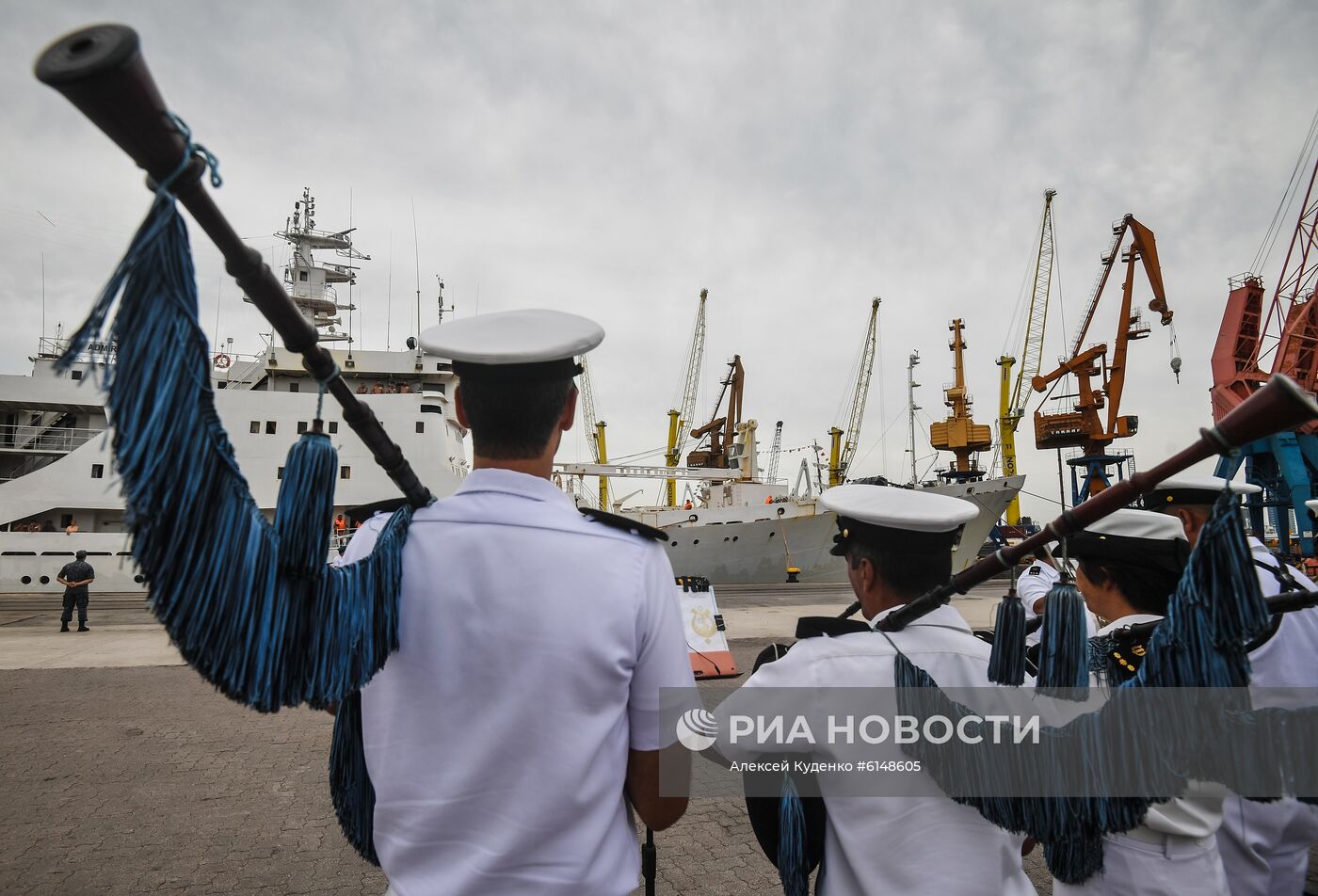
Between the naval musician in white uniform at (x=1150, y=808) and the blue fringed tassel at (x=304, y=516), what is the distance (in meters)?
1.86

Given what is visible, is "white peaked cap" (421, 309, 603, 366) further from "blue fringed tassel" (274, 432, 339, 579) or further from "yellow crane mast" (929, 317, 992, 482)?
"yellow crane mast" (929, 317, 992, 482)

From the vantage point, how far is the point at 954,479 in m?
31.4

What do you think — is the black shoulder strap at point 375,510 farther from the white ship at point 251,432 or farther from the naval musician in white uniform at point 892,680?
the white ship at point 251,432

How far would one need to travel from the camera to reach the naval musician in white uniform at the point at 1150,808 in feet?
6.43

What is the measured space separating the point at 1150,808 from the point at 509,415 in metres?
1.93

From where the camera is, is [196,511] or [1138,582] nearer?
[196,511]

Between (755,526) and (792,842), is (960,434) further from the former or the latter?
(792,842)

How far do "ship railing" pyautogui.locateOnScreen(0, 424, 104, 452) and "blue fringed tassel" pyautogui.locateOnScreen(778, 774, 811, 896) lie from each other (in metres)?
25.8

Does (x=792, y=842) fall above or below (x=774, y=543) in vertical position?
above

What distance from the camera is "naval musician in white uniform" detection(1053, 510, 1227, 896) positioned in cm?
196

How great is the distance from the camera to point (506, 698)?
1242 mm

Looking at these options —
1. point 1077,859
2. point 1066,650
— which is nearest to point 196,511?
point 1066,650

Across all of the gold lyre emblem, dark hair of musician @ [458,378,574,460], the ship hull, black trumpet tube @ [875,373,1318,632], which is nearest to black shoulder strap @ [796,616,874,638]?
black trumpet tube @ [875,373,1318,632]

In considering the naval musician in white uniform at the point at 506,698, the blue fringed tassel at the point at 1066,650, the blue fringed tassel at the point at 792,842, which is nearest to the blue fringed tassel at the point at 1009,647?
the blue fringed tassel at the point at 1066,650
